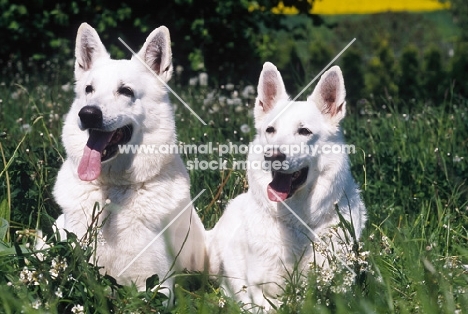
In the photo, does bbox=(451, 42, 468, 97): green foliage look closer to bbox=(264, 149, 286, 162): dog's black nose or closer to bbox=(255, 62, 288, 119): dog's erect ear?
bbox=(255, 62, 288, 119): dog's erect ear

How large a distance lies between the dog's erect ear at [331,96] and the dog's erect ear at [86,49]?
134 centimetres

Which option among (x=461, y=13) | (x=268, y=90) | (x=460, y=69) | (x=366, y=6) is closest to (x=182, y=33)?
(x=460, y=69)

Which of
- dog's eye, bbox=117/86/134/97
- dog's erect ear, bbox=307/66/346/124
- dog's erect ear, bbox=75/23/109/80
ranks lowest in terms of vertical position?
dog's eye, bbox=117/86/134/97

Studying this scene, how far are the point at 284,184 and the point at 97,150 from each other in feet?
3.59

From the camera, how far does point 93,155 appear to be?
4.55 m

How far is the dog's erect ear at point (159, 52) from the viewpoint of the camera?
4809mm

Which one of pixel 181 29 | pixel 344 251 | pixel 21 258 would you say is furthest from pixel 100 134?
pixel 181 29

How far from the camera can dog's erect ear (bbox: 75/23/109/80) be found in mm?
4875

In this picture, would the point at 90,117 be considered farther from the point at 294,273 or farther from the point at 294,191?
the point at 294,273

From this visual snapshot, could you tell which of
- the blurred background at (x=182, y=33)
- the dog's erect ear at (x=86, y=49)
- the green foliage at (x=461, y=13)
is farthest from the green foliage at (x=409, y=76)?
the dog's erect ear at (x=86, y=49)

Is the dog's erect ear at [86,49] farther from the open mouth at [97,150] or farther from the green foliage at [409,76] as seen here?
the green foliage at [409,76]

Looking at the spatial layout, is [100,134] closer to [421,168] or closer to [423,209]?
[423,209]

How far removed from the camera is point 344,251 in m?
4.07

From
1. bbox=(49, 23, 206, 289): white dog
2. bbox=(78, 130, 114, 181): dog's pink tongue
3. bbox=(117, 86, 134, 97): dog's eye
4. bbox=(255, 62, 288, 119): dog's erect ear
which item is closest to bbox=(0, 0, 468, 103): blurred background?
bbox=(255, 62, 288, 119): dog's erect ear
